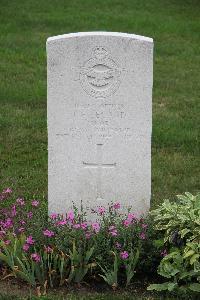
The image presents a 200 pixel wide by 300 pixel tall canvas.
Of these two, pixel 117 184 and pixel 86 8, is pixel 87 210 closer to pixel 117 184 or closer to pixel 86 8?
pixel 117 184

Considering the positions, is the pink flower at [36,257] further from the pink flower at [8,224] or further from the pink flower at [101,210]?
the pink flower at [101,210]

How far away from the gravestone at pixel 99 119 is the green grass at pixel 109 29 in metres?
1.34

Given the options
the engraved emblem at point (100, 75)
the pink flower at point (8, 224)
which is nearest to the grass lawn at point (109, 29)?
the pink flower at point (8, 224)

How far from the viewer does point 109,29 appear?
15.5 metres

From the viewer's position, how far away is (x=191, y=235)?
536 cm

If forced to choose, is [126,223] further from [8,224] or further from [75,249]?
[8,224]

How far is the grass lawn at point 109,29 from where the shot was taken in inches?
317

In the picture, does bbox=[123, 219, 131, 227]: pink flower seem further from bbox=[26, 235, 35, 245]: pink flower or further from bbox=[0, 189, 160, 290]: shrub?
bbox=[26, 235, 35, 245]: pink flower

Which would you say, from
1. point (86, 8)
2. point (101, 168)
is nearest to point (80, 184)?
point (101, 168)

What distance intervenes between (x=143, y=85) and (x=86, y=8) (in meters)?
12.6

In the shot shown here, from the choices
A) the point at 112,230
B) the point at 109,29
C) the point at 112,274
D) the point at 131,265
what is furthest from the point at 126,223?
the point at 109,29

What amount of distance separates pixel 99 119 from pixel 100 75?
35 cm

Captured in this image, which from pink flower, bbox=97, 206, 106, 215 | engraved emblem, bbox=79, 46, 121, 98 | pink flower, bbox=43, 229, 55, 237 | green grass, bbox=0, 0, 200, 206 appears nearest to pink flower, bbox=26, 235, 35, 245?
pink flower, bbox=43, 229, 55, 237

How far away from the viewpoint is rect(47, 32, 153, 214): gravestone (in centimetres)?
576
